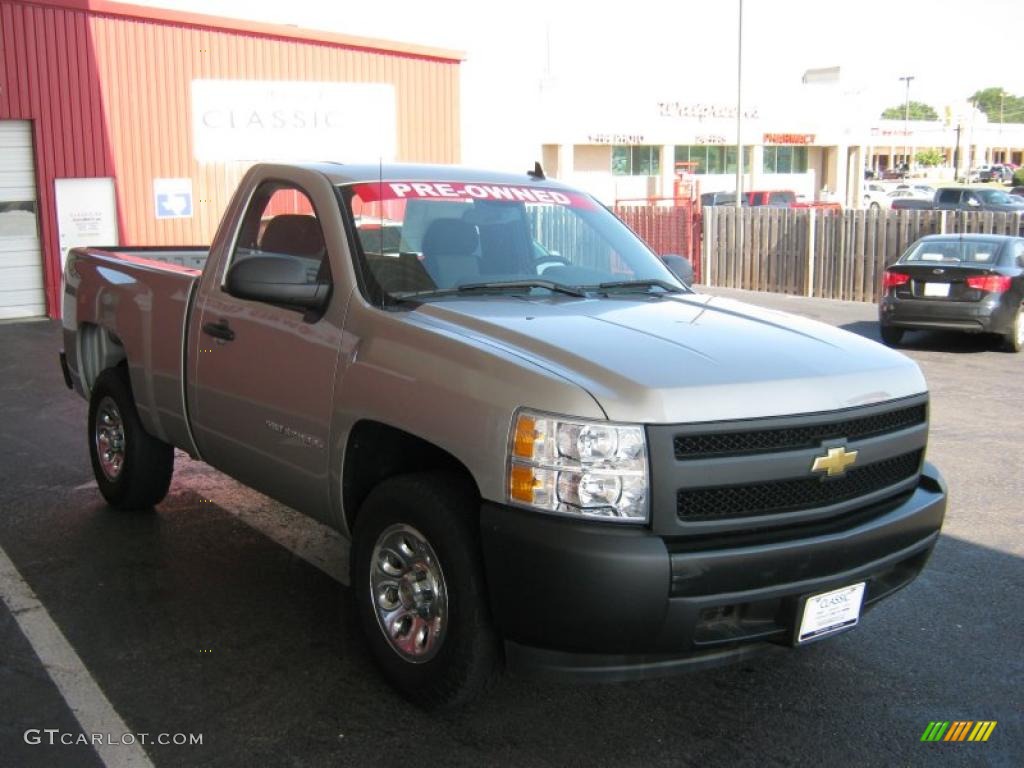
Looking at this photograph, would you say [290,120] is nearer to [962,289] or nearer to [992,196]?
[962,289]

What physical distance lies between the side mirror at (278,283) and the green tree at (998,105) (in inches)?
7013

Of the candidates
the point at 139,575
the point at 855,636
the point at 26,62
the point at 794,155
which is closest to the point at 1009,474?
the point at 855,636

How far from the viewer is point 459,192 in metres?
4.76

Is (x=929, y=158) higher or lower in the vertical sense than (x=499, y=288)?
higher

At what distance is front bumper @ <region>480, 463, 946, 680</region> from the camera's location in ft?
10.2

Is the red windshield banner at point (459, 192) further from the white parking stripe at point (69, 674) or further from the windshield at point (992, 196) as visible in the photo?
the windshield at point (992, 196)

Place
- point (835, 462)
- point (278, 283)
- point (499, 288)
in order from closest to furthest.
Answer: point (835, 462)
point (278, 283)
point (499, 288)

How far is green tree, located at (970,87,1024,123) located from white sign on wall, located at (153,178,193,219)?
167m

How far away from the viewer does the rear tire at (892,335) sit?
13766 millimetres

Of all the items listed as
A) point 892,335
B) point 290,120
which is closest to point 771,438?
point 892,335

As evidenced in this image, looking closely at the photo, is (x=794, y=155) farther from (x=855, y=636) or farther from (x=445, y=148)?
(x=855, y=636)

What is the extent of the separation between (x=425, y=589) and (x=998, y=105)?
19907 centimetres

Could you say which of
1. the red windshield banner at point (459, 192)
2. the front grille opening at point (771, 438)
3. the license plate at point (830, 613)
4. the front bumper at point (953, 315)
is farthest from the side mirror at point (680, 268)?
the front bumper at point (953, 315)

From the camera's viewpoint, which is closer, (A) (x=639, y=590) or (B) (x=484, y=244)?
(A) (x=639, y=590)
